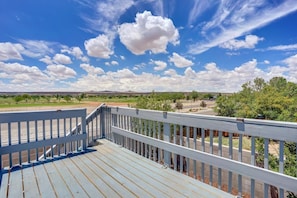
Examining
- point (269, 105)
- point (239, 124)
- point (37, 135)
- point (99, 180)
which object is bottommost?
point (99, 180)

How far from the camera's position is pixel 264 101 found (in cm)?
949

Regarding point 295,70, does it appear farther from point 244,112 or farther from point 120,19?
point 120,19

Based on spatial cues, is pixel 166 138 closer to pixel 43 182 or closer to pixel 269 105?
pixel 43 182

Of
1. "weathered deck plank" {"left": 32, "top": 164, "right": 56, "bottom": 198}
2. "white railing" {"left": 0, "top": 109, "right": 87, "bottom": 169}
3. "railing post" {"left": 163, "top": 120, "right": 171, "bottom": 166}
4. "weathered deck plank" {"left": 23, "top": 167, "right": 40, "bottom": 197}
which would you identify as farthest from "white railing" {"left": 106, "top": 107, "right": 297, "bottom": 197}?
"weathered deck plank" {"left": 23, "top": 167, "right": 40, "bottom": 197}

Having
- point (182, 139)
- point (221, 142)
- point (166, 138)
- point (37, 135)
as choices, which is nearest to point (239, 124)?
point (221, 142)

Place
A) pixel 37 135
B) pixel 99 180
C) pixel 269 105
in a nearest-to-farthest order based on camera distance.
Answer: pixel 99 180, pixel 37 135, pixel 269 105

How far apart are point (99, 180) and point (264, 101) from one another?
9.40 m

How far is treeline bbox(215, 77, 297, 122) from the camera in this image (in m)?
8.70

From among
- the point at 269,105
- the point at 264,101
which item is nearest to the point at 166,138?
the point at 269,105

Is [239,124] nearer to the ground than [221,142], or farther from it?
farther from it

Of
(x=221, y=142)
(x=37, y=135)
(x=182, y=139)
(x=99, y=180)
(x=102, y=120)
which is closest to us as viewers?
(x=221, y=142)

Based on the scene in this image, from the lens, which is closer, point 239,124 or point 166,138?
point 239,124

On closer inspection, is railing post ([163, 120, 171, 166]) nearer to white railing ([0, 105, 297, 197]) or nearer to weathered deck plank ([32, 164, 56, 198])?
white railing ([0, 105, 297, 197])

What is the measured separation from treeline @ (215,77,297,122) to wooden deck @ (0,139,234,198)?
6.59 metres
